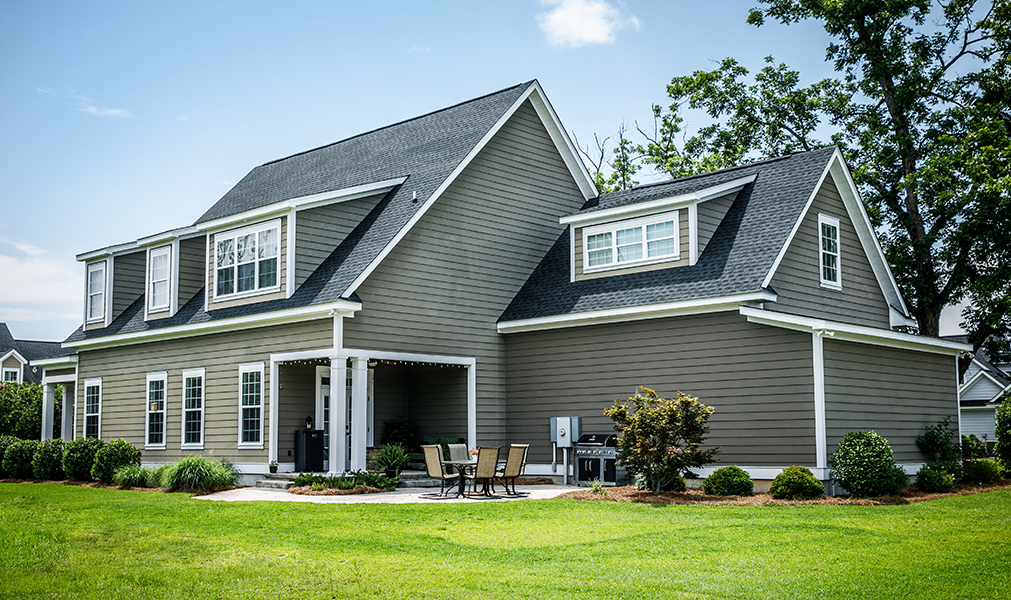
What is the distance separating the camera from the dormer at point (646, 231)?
19.4 metres

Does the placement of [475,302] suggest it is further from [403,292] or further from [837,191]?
[837,191]

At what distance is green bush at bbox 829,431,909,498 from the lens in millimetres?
15406

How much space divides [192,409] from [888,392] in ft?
50.3

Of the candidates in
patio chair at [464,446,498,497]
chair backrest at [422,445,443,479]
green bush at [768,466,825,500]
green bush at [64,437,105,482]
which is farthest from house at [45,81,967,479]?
patio chair at [464,446,498,497]

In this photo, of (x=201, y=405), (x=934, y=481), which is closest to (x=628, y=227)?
(x=934, y=481)

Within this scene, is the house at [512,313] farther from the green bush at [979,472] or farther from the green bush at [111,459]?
the green bush at [111,459]

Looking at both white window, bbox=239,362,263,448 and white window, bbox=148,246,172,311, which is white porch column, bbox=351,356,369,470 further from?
white window, bbox=148,246,172,311

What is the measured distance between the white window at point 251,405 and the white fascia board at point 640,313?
18.5ft

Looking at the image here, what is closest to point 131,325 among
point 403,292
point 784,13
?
point 403,292

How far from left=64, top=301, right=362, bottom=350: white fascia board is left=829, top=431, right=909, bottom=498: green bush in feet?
31.2

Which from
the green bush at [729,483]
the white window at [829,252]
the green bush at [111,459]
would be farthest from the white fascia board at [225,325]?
the white window at [829,252]

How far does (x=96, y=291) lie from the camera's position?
84.9 ft

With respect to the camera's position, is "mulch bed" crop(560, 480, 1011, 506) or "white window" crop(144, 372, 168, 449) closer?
"mulch bed" crop(560, 480, 1011, 506)

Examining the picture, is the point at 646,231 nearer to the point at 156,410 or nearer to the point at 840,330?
the point at 840,330
